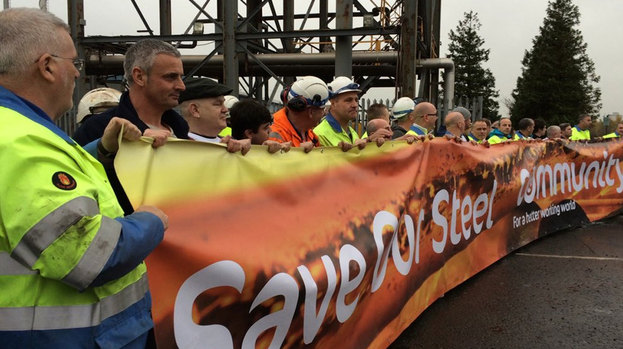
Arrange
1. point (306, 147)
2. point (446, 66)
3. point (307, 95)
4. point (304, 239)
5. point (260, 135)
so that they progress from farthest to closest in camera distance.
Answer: point (446, 66)
point (307, 95)
point (260, 135)
point (306, 147)
point (304, 239)

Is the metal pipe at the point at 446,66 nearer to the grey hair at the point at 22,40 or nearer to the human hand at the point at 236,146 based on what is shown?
the human hand at the point at 236,146

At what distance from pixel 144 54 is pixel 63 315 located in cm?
158

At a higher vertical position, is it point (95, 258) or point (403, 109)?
point (403, 109)

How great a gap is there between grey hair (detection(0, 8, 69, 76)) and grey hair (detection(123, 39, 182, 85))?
3.56 feet

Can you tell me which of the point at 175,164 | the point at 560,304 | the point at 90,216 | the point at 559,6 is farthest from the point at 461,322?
the point at 559,6

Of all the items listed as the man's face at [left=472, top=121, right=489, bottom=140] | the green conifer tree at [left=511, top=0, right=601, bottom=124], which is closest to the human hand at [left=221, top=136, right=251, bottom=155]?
the man's face at [left=472, top=121, right=489, bottom=140]

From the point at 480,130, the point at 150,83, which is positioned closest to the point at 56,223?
the point at 150,83

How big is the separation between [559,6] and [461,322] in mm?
62725

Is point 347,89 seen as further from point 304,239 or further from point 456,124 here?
point 456,124

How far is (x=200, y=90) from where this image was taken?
10.7 ft

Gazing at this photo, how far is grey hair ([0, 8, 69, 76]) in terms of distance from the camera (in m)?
1.51

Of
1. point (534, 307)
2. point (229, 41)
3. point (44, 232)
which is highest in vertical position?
point (229, 41)

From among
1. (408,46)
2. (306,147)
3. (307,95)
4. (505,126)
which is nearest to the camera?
(306,147)

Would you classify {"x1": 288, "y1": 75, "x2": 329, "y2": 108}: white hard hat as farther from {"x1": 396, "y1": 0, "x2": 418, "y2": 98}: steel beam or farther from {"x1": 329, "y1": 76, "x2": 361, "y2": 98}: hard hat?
{"x1": 396, "y1": 0, "x2": 418, "y2": 98}: steel beam
